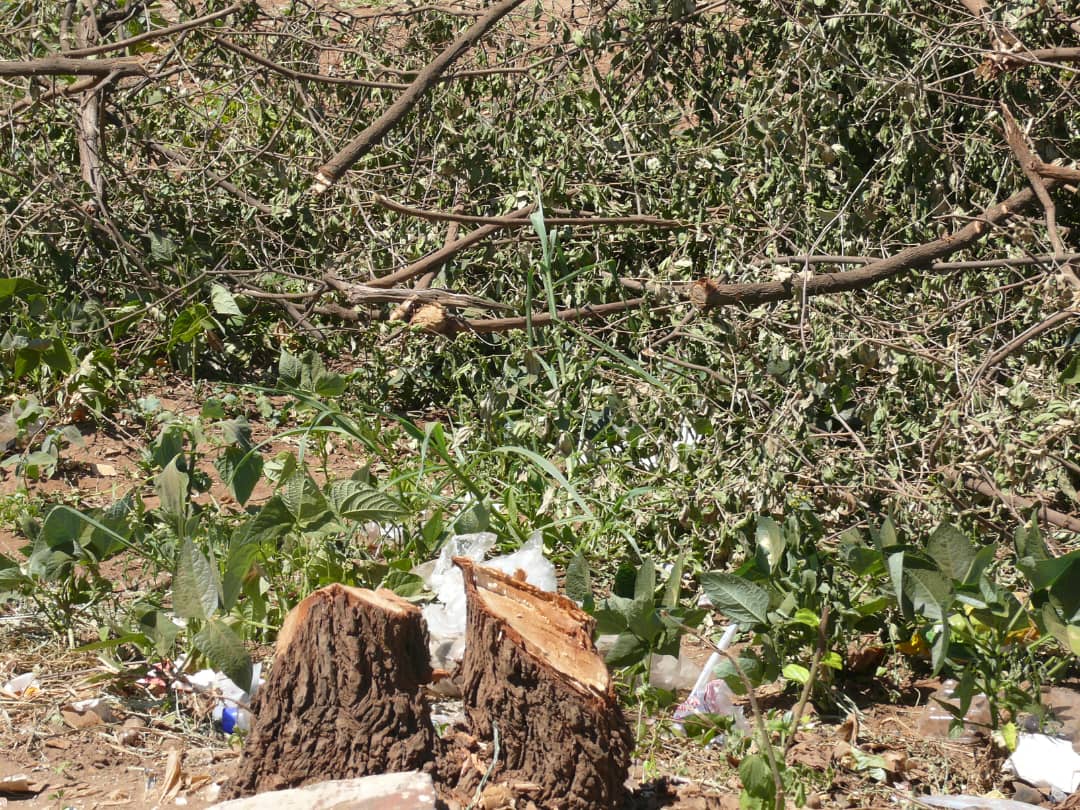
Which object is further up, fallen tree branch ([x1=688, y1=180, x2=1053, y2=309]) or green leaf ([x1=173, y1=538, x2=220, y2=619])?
fallen tree branch ([x1=688, y1=180, x2=1053, y2=309])

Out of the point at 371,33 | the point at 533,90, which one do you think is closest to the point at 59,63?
the point at 371,33

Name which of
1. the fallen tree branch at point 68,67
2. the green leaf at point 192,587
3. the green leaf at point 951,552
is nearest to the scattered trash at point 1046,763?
the green leaf at point 951,552

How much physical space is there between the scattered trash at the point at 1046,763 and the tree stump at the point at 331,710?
1.19m

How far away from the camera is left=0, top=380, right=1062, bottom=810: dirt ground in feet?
7.52

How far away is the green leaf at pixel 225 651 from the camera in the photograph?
232 cm

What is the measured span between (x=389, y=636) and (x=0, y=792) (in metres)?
0.80

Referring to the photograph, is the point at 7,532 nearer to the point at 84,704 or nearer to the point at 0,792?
the point at 84,704

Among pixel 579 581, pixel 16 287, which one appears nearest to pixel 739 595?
pixel 579 581

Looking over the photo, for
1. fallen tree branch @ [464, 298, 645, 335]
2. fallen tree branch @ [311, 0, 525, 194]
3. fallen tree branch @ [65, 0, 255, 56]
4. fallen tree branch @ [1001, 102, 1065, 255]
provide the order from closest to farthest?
fallen tree branch @ [1001, 102, 1065, 255] → fallen tree branch @ [464, 298, 645, 335] → fallen tree branch @ [311, 0, 525, 194] → fallen tree branch @ [65, 0, 255, 56]

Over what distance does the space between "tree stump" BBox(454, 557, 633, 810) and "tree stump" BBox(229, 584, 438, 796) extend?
0.14m

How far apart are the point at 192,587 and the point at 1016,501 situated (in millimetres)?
1989

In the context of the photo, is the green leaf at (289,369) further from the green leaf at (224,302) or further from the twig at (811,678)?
the twig at (811,678)

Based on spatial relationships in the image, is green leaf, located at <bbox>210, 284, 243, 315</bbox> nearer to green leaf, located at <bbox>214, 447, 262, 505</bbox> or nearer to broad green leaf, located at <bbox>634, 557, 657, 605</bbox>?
green leaf, located at <bbox>214, 447, 262, 505</bbox>

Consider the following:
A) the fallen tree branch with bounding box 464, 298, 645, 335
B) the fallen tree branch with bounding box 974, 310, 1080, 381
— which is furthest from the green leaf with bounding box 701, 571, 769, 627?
the fallen tree branch with bounding box 464, 298, 645, 335
